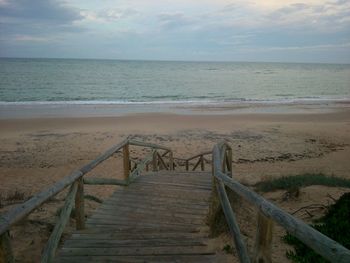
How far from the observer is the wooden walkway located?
3.73 metres

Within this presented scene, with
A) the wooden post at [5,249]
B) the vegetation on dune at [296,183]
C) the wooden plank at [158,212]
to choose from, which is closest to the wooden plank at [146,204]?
the wooden plank at [158,212]

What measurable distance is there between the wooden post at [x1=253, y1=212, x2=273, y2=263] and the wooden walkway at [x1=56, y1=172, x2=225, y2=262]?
3.28 feet

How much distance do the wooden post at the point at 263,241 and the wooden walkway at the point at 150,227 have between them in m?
1.00

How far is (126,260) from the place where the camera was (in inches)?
141

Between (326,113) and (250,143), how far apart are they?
48.5 ft

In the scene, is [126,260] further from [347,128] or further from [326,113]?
→ [326,113]

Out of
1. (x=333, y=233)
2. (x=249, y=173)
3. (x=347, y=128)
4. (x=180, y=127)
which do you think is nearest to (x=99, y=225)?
(x=333, y=233)

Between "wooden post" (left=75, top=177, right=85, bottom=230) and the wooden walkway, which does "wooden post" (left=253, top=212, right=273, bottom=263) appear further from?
"wooden post" (left=75, top=177, right=85, bottom=230)

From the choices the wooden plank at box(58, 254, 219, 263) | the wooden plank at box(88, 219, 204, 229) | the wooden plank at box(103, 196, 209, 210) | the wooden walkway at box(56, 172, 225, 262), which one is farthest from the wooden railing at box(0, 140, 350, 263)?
the wooden plank at box(103, 196, 209, 210)

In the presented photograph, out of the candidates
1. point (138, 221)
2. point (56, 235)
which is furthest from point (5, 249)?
point (138, 221)

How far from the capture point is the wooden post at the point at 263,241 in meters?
2.62

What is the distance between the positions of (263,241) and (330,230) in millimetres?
2731

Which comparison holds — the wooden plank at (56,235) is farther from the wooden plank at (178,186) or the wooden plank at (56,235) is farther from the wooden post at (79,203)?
the wooden plank at (178,186)

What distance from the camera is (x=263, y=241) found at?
8.77 ft
